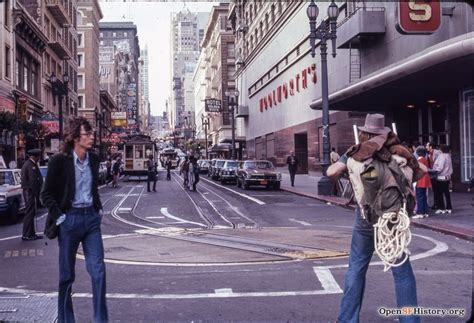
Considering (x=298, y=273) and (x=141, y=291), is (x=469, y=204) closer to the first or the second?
(x=298, y=273)

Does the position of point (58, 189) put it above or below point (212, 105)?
below

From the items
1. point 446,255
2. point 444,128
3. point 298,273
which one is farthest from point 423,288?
point 444,128

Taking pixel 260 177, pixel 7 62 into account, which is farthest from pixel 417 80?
pixel 7 62

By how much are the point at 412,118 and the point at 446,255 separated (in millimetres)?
18889

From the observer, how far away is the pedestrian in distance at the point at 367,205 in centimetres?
458

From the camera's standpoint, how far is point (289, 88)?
45.0 meters

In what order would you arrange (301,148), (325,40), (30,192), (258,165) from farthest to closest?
(301,148), (258,165), (325,40), (30,192)

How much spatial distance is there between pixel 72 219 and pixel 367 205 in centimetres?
257

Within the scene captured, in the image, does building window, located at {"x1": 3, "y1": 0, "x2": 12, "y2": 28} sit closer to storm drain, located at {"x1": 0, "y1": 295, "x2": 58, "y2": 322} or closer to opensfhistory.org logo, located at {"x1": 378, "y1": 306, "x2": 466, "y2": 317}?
storm drain, located at {"x1": 0, "y1": 295, "x2": 58, "y2": 322}

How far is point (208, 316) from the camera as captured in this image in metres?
5.70

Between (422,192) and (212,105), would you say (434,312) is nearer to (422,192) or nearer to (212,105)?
(422,192)

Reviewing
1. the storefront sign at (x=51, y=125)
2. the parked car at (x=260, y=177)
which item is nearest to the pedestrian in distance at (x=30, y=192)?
the parked car at (x=260, y=177)

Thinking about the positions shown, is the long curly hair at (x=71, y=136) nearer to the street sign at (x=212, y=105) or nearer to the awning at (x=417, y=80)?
the awning at (x=417, y=80)

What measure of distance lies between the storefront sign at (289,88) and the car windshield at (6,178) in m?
24.2
